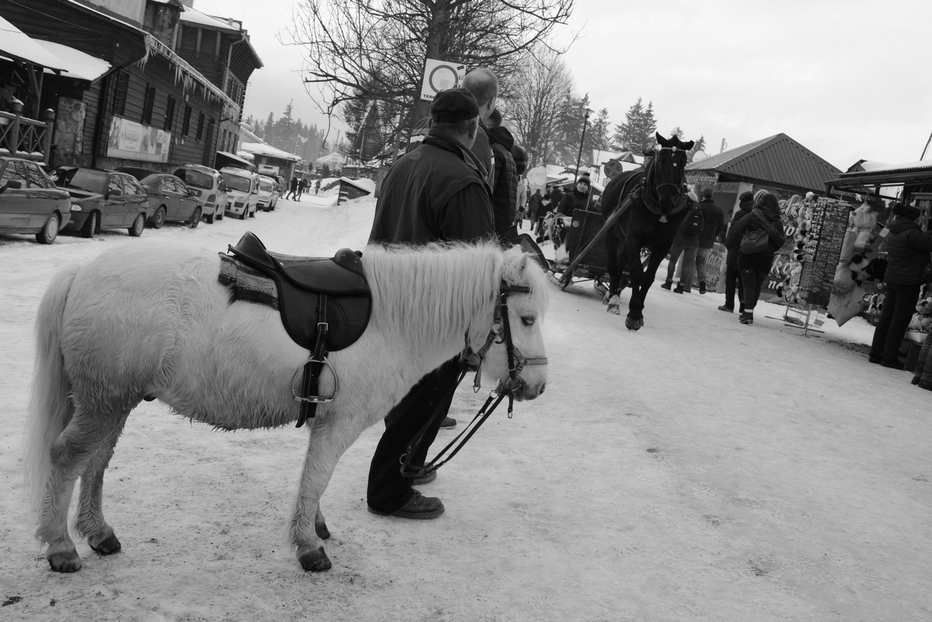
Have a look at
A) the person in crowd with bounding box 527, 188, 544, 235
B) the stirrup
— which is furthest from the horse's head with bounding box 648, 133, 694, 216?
the person in crowd with bounding box 527, 188, 544, 235

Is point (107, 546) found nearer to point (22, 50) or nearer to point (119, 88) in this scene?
point (22, 50)

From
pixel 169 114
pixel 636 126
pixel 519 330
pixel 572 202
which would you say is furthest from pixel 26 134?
pixel 636 126

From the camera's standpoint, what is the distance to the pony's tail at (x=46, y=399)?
109 inches

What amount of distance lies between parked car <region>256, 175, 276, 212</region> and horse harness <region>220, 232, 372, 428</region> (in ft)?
108

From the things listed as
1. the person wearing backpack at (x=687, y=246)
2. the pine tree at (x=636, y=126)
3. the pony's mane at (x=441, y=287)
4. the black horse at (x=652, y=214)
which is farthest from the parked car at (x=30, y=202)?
the pine tree at (x=636, y=126)

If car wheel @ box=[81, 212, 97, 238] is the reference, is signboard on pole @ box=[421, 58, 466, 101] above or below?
above

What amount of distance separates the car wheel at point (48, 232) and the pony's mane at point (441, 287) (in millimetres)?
11037

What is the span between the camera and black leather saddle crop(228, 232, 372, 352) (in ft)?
9.41

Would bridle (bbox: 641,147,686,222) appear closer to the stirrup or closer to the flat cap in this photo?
the flat cap

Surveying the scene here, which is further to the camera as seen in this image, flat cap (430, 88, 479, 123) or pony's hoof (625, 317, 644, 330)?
pony's hoof (625, 317, 644, 330)

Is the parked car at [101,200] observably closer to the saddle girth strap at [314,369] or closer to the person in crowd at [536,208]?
the person in crowd at [536,208]

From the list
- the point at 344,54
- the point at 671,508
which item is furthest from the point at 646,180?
the point at 344,54

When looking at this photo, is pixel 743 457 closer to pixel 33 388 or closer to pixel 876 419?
pixel 876 419

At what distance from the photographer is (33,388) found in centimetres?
291
